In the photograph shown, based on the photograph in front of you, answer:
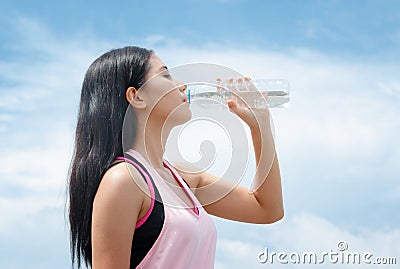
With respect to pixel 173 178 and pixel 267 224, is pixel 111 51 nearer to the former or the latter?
pixel 173 178

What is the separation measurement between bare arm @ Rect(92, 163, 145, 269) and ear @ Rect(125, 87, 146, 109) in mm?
252

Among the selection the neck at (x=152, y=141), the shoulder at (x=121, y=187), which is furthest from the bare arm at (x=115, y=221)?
the neck at (x=152, y=141)

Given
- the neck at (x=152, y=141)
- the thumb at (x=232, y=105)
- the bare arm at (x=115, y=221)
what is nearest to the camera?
the bare arm at (x=115, y=221)

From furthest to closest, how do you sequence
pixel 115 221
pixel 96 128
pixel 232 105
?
pixel 232 105, pixel 96 128, pixel 115 221

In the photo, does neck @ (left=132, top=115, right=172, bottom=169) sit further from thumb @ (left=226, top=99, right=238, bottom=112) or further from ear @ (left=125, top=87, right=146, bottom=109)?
thumb @ (left=226, top=99, right=238, bottom=112)

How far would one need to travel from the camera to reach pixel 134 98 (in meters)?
1.75

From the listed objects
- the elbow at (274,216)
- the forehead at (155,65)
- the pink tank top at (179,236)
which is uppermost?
the forehead at (155,65)

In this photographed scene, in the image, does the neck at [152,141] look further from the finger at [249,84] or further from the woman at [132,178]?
the finger at [249,84]

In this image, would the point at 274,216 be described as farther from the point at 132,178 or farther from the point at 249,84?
the point at 132,178

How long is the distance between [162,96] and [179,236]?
1.47 ft

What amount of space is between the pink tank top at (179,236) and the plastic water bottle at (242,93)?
0.34 meters

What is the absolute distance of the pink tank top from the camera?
1629 millimetres

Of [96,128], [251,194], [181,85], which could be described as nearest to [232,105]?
[181,85]

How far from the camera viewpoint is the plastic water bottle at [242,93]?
2.02 m
